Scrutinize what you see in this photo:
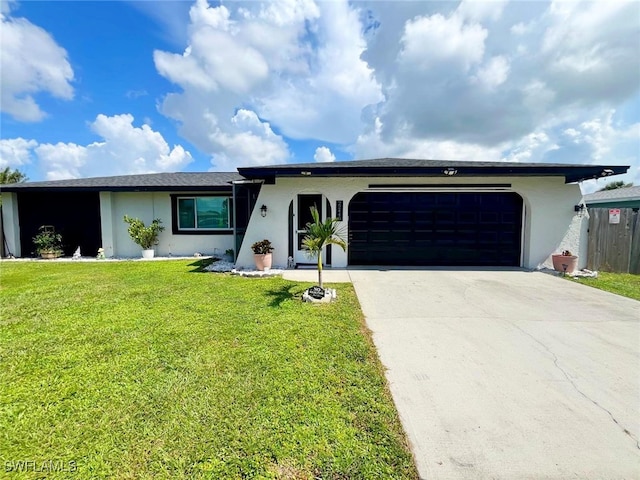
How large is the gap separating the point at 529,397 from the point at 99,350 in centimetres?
491

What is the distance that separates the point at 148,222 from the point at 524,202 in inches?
546

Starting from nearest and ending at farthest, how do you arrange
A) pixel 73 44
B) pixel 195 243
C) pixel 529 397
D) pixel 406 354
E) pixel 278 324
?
pixel 529 397
pixel 406 354
pixel 278 324
pixel 73 44
pixel 195 243

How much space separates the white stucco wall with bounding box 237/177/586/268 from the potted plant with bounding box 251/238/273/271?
556 mm

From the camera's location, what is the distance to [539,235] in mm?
8617

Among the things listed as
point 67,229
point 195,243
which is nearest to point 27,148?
point 67,229

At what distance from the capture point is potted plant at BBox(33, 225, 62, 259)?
10617 mm

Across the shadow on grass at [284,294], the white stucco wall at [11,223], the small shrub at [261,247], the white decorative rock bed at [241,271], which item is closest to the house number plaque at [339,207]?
the small shrub at [261,247]

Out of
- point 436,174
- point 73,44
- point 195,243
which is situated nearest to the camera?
point 436,174

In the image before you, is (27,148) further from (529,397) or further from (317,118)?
(529,397)

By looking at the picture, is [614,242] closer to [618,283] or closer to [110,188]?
[618,283]

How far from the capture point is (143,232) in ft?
34.1

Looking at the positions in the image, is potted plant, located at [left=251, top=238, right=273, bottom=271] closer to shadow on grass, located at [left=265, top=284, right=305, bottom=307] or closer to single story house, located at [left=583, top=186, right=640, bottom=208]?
shadow on grass, located at [left=265, top=284, right=305, bottom=307]

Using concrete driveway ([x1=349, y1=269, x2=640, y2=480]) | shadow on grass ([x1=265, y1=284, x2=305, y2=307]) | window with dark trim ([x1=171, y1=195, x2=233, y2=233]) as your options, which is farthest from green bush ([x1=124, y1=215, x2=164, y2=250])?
concrete driveway ([x1=349, y1=269, x2=640, y2=480])

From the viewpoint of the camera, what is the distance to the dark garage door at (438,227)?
29.2 feet
